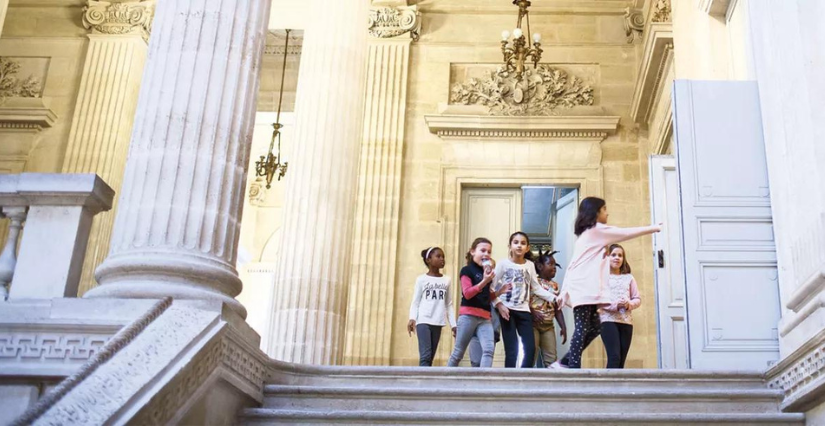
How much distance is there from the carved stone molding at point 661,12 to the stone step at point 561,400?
287 inches

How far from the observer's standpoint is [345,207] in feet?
30.6

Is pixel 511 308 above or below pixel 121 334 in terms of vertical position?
above

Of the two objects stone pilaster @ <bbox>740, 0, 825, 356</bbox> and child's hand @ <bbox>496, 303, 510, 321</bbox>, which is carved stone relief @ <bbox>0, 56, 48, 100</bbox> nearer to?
child's hand @ <bbox>496, 303, 510, 321</bbox>

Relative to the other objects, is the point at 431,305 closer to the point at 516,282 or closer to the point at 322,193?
the point at 516,282

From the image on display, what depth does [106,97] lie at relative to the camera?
13797mm

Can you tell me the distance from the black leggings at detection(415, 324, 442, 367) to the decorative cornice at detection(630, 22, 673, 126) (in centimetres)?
530

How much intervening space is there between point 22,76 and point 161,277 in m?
10.2

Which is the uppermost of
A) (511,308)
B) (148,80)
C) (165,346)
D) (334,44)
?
(334,44)

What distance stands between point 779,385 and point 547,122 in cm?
798

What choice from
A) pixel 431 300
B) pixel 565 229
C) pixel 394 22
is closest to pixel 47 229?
pixel 431 300

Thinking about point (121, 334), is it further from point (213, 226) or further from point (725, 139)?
point (725, 139)

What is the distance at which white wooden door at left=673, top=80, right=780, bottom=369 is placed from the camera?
21.6 feet

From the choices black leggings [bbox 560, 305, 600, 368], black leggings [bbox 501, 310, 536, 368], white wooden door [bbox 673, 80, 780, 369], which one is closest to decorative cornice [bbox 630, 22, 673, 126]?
white wooden door [bbox 673, 80, 780, 369]

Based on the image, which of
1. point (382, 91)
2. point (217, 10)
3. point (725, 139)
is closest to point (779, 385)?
point (725, 139)
